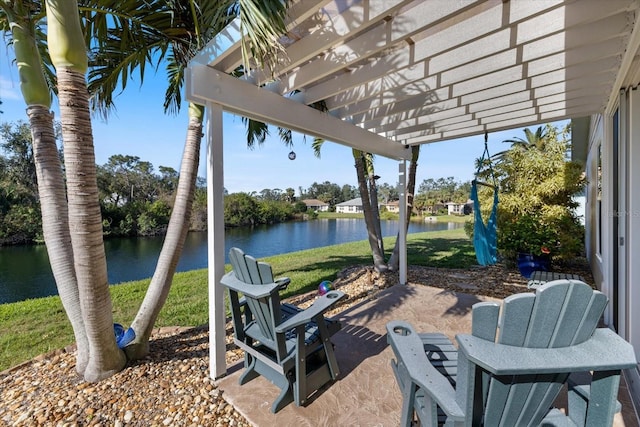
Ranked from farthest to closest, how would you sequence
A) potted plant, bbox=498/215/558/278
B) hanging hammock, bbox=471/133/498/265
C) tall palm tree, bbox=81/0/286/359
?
potted plant, bbox=498/215/558/278 → hanging hammock, bbox=471/133/498/265 → tall palm tree, bbox=81/0/286/359

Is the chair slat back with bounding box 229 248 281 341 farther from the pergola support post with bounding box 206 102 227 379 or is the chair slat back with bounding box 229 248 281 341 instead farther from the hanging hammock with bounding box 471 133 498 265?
the hanging hammock with bounding box 471 133 498 265

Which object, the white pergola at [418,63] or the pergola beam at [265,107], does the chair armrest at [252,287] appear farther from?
the pergola beam at [265,107]

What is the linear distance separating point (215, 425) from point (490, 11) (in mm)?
3157

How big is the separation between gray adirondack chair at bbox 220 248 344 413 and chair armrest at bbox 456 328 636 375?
3.46 feet

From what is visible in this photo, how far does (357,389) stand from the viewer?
2.08 metres

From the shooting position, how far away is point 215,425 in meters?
1.76

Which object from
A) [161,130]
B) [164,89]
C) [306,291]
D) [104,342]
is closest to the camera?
[104,342]

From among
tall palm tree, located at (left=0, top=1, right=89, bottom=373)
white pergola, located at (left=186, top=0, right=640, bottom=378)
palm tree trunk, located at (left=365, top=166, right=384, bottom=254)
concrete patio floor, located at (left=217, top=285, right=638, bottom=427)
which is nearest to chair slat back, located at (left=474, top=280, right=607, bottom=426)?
concrete patio floor, located at (left=217, top=285, right=638, bottom=427)

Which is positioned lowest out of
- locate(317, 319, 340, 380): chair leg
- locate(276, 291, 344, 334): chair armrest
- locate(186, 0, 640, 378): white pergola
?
locate(317, 319, 340, 380): chair leg

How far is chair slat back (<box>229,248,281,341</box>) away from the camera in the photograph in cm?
181

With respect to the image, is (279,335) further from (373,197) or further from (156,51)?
(373,197)

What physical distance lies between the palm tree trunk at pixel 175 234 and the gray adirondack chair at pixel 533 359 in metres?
2.44

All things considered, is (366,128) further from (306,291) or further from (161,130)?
(161,130)

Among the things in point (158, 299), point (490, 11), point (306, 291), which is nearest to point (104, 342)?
point (158, 299)
